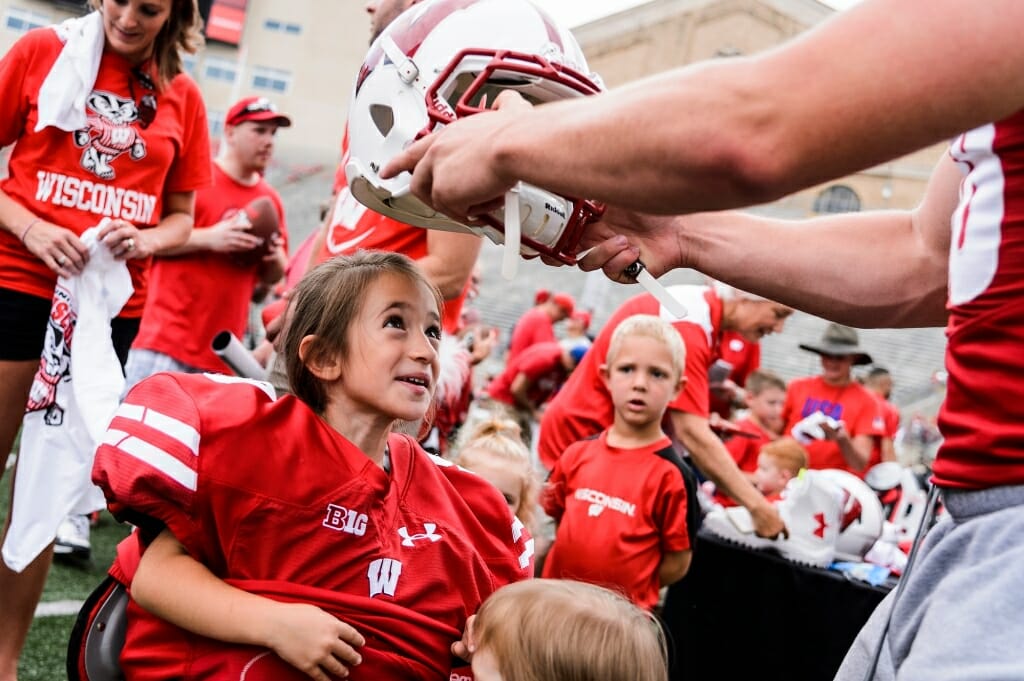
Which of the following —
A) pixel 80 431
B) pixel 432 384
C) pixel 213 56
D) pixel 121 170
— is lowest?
pixel 80 431

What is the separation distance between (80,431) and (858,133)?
236 cm

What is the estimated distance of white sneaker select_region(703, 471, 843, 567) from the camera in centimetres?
414

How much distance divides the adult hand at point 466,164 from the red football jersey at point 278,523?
622 millimetres

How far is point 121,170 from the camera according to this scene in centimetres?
303

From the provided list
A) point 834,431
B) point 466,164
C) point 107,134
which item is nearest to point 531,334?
point 834,431

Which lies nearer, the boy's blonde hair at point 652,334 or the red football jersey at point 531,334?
the boy's blonde hair at point 652,334

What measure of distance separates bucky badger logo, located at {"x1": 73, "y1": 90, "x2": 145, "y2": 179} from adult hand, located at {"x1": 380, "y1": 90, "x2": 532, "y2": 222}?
1.82 meters

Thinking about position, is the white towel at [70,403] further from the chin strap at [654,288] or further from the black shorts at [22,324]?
the chin strap at [654,288]

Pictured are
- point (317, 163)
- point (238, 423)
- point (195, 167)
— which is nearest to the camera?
point (238, 423)

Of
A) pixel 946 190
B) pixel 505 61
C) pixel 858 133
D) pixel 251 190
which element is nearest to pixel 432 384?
pixel 505 61

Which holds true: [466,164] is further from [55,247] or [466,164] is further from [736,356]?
[736,356]

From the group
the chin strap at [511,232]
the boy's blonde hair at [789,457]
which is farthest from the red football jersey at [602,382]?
the chin strap at [511,232]

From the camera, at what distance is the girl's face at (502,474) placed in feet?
11.1

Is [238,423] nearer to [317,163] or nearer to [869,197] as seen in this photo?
[317,163]
